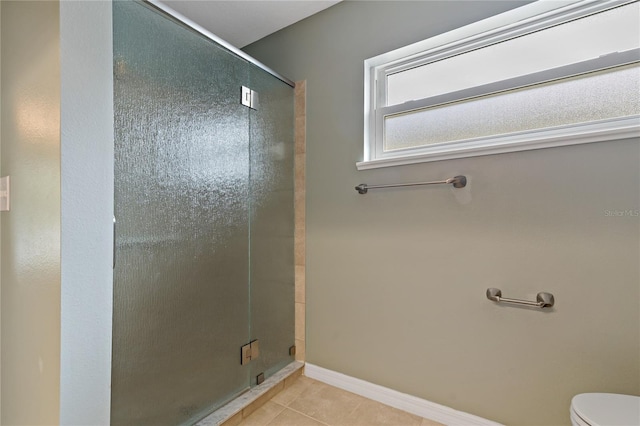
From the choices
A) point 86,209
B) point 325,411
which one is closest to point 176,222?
point 86,209

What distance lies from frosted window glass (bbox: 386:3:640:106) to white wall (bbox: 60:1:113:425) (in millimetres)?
1364

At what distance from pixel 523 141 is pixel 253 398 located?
174 centimetres

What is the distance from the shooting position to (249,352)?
1626mm

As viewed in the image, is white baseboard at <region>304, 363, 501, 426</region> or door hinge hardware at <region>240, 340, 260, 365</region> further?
door hinge hardware at <region>240, 340, 260, 365</region>

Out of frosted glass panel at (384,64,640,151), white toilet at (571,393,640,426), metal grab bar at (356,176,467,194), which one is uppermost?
frosted glass panel at (384,64,640,151)

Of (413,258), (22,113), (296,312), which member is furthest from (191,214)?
(413,258)

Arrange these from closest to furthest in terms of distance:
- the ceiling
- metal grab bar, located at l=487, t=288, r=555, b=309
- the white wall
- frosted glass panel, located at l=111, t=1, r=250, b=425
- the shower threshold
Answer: the white wall < frosted glass panel, located at l=111, t=1, r=250, b=425 < metal grab bar, located at l=487, t=288, r=555, b=309 < the shower threshold < the ceiling

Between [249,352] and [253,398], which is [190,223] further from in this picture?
[253,398]

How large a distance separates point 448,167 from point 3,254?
1.92 metres

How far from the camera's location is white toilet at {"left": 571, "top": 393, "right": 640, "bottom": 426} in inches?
35.1

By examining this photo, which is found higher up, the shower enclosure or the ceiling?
the ceiling

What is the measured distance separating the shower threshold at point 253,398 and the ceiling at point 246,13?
85.3 inches

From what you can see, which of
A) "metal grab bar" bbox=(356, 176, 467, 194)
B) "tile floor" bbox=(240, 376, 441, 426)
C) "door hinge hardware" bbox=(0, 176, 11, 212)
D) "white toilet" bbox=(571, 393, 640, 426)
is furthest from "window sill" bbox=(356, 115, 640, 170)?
"door hinge hardware" bbox=(0, 176, 11, 212)

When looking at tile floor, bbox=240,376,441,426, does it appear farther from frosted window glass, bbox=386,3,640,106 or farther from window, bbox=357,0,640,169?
frosted window glass, bbox=386,3,640,106
